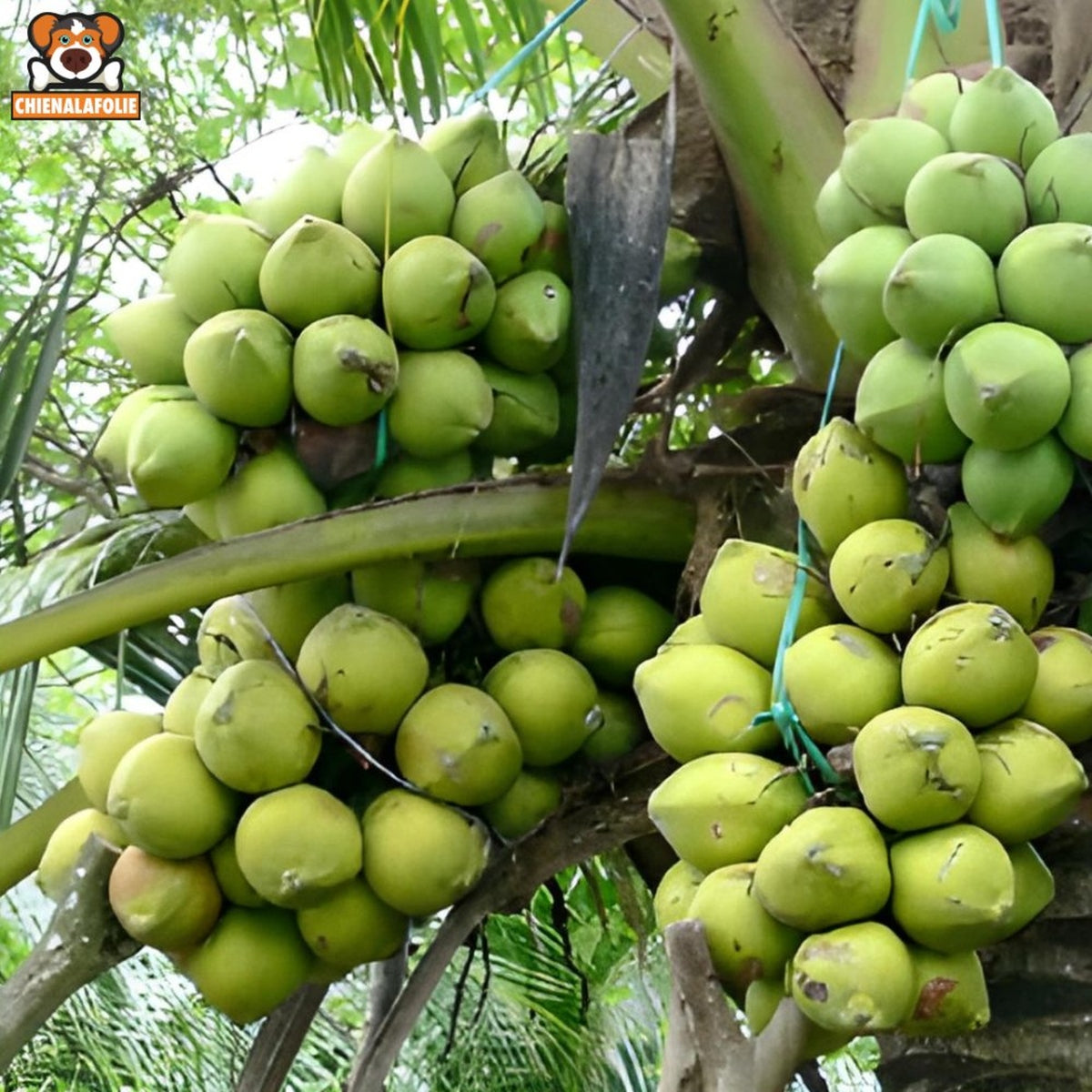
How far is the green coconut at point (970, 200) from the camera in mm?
942

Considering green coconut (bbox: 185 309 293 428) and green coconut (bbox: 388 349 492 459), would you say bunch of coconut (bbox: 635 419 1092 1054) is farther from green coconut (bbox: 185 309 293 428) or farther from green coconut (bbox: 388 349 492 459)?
green coconut (bbox: 185 309 293 428)

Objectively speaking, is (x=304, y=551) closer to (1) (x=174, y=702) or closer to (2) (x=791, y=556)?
(1) (x=174, y=702)

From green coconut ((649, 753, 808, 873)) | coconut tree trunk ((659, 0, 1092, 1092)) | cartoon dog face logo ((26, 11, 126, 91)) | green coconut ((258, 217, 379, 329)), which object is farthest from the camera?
cartoon dog face logo ((26, 11, 126, 91))

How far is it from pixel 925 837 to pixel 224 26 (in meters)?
3.01

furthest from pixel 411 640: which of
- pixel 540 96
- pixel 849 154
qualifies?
pixel 540 96

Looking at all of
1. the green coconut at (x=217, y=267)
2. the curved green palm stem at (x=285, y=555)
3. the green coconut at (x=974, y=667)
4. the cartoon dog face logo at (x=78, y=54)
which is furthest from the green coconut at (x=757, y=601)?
the cartoon dog face logo at (x=78, y=54)

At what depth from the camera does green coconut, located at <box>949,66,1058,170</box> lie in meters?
0.98

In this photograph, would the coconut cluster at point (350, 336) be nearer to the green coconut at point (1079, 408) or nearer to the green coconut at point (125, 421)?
the green coconut at point (125, 421)

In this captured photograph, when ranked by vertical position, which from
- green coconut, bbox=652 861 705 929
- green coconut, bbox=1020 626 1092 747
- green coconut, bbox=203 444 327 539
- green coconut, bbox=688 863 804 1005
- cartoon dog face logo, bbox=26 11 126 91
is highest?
cartoon dog face logo, bbox=26 11 126 91

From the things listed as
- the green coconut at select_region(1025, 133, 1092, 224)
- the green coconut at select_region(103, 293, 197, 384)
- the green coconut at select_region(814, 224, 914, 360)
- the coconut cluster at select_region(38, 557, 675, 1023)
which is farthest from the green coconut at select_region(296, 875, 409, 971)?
the green coconut at select_region(1025, 133, 1092, 224)

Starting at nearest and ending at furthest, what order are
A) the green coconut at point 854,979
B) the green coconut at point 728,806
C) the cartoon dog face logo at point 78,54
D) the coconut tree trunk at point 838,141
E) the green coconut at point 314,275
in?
the green coconut at point 854,979
the green coconut at point 728,806
the coconut tree trunk at point 838,141
the green coconut at point 314,275
the cartoon dog face logo at point 78,54

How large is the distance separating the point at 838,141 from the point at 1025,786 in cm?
60

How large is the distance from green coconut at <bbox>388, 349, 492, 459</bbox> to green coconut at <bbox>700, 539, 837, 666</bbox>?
0.24 meters

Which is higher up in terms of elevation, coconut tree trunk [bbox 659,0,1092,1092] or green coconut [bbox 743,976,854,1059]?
coconut tree trunk [bbox 659,0,1092,1092]
